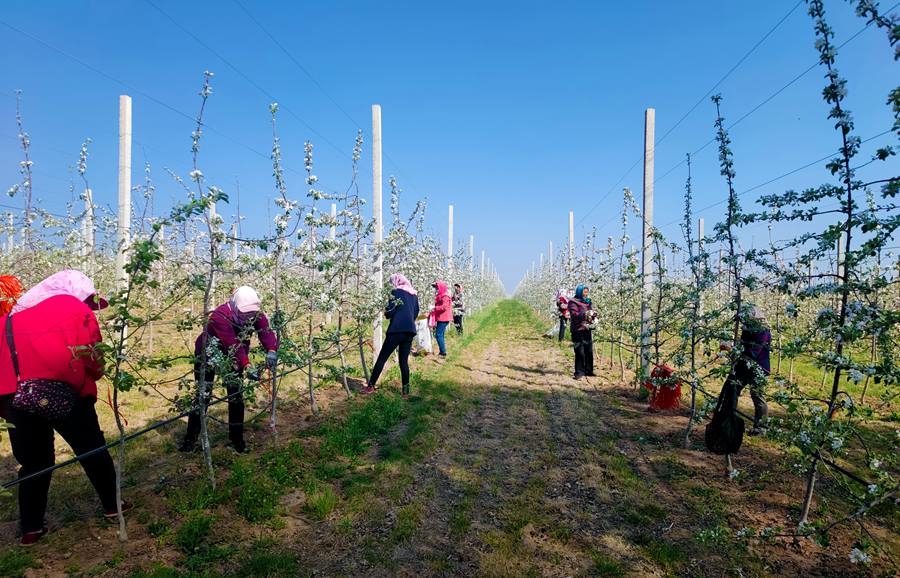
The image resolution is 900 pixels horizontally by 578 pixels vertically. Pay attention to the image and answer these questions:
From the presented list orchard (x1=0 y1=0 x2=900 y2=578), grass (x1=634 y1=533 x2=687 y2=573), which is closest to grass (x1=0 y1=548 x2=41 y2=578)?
orchard (x1=0 y1=0 x2=900 y2=578)

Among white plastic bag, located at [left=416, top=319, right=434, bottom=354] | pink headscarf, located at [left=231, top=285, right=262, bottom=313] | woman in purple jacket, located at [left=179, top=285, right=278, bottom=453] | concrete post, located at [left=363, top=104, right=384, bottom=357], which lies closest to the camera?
woman in purple jacket, located at [left=179, top=285, right=278, bottom=453]

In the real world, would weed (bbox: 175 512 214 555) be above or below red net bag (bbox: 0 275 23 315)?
below

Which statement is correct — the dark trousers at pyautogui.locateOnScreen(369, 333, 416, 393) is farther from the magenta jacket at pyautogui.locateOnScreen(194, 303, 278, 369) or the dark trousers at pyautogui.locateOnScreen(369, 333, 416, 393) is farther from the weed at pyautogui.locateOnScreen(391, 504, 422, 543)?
the weed at pyautogui.locateOnScreen(391, 504, 422, 543)

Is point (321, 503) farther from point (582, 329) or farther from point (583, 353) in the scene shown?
point (583, 353)

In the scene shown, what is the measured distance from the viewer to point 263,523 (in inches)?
162

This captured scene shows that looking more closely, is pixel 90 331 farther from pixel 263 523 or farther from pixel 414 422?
pixel 414 422

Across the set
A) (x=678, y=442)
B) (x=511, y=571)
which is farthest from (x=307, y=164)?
(x=678, y=442)

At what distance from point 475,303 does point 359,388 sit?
19765 millimetres

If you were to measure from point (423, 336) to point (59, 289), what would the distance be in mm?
9880

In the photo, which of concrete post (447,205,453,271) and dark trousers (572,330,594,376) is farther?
concrete post (447,205,453,271)

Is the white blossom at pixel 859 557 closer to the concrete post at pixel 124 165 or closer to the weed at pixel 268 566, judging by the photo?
the weed at pixel 268 566

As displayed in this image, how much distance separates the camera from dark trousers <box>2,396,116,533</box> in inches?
139

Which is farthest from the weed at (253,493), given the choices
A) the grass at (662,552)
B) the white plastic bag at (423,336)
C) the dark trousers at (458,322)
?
the dark trousers at (458,322)

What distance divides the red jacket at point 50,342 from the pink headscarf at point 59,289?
0.17 feet
